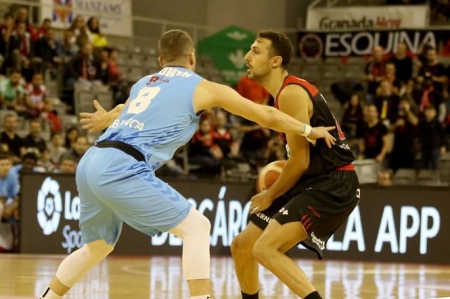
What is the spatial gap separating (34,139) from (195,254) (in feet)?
31.3

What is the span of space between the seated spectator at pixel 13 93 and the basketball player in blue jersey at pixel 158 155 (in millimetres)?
10413

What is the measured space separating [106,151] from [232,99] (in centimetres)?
81

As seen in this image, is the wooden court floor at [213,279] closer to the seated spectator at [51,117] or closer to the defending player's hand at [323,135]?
the defending player's hand at [323,135]

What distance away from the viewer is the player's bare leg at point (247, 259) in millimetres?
6672

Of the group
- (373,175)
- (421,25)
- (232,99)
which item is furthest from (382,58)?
(232,99)

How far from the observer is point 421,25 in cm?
2252

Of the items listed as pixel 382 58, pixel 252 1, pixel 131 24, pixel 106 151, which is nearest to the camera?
pixel 106 151

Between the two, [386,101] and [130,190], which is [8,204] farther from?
[130,190]

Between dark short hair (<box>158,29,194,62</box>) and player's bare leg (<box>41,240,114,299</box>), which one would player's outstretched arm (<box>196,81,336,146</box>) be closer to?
dark short hair (<box>158,29,194,62</box>)

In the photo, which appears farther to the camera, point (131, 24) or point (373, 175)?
point (131, 24)

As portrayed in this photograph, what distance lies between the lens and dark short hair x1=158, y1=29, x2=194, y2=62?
6172 mm

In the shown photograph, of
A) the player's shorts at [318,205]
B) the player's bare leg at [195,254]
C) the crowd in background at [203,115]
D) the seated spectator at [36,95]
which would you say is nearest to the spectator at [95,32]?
the crowd in background at [203,115]

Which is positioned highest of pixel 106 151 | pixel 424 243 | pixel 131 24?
pixel 131 24

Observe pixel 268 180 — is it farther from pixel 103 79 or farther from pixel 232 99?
pixel 103 79
